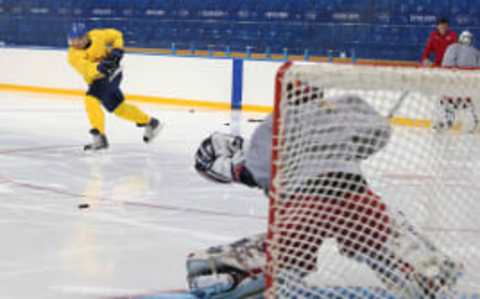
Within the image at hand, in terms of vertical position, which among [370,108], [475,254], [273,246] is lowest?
[475,254]

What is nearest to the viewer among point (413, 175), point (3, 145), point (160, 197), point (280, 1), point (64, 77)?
point (413, 175)

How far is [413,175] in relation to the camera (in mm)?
2676

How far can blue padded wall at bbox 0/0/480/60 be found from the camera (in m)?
11.9

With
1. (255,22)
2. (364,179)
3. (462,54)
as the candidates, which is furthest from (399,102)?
(255,22)

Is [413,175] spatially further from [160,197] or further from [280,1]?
[280,1]

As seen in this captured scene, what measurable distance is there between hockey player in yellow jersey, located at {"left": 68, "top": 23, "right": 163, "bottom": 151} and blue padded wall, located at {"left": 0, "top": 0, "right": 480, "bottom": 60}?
6.11 meters

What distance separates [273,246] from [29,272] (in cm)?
117

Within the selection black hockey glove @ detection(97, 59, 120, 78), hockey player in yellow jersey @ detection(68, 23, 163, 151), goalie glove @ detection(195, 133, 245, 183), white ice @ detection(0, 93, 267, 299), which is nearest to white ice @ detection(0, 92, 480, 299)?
white ice @ detection(0, 93, 267, 299)

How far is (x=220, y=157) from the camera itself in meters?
2.79

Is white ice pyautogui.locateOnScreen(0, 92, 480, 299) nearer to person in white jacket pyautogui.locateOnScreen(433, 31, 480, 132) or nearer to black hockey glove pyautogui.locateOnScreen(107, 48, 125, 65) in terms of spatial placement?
person in white jacket pyautogui.locateOnScreen(433, 31, 480, 132)

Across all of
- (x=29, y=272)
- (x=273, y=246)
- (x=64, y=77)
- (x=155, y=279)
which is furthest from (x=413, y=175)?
(x=64, y=77)

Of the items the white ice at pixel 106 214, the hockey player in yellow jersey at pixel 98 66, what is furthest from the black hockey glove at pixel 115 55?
the white ice at pixel 106 214

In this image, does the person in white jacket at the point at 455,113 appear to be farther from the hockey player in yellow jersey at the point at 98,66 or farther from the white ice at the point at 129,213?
the hockey player in yellow jersey at the point at 98,66

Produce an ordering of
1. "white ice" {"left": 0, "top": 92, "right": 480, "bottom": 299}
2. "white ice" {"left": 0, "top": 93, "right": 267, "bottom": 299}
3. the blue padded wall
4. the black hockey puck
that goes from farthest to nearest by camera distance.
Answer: the blue padded wall, the black hockey puck, "white ice" {"left": 0, "top": 93, "right": 267, "bottom": 299}, "white ice" {"left": 0, "top": 92, "right": 480, "bottom": 299}
